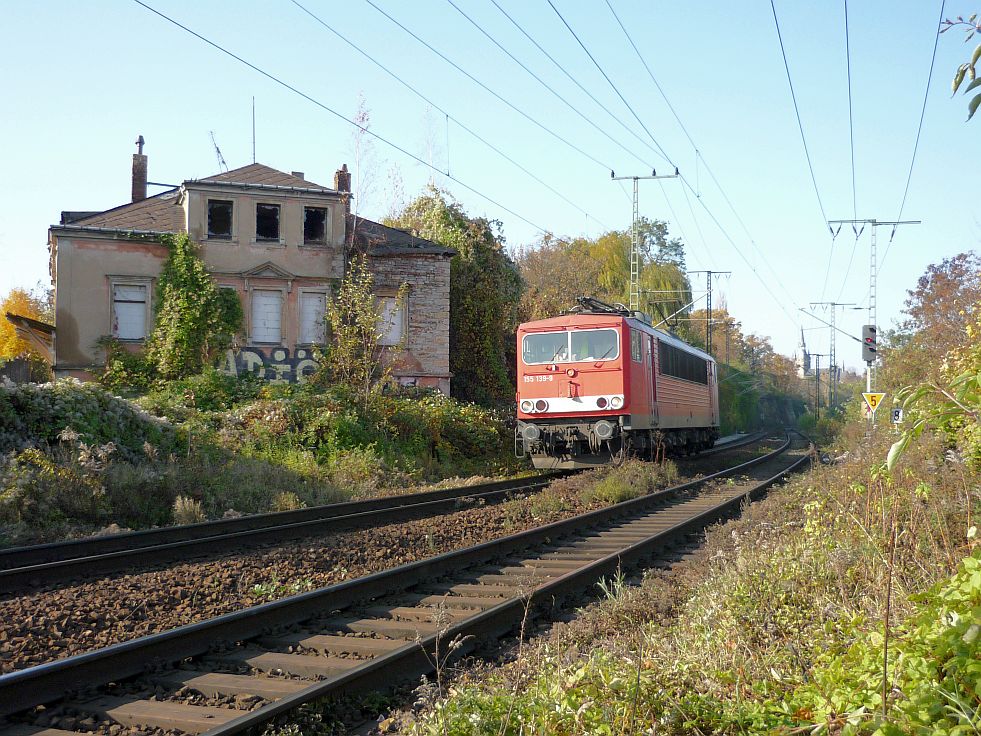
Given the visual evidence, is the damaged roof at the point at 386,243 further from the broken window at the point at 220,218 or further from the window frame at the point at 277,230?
the broken window at the point at 220,218

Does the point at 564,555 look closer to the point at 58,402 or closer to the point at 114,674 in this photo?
the point at 114,674

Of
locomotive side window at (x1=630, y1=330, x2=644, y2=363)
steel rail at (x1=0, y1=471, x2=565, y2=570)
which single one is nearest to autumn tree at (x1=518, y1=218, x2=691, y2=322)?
locomotive side window at (x1=630, y1=330, x2=644, y2=363)

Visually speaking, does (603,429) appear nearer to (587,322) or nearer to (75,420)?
(587,322)

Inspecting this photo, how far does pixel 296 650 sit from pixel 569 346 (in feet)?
46.4

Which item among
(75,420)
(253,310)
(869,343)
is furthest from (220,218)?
(869,343)

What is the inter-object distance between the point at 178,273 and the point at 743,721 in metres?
25.4

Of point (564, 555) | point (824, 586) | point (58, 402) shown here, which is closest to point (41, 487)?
point (58, 402)

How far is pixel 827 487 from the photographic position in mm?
11664

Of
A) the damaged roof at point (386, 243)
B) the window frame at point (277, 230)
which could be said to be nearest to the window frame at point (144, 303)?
the window frame at point (277, 230)

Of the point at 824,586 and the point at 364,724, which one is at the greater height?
the point at 824,586

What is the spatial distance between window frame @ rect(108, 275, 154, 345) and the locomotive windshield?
12.7 meters

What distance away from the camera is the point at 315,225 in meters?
28.5

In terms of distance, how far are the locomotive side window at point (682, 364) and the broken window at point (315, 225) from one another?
11723 millimetres

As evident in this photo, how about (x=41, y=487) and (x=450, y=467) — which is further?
(x=450, y=467)
